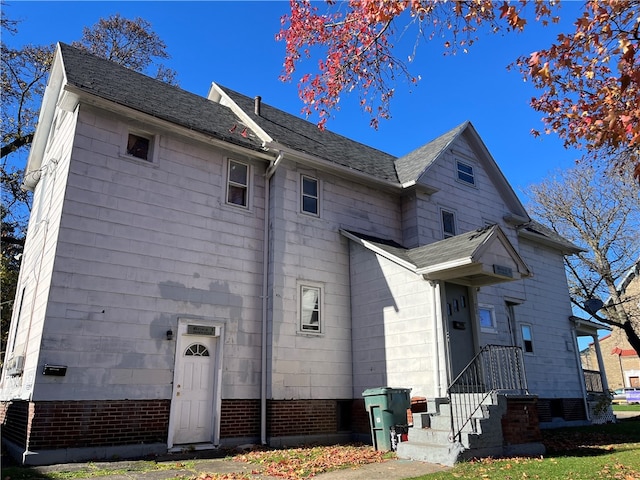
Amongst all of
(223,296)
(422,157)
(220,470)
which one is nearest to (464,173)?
(422,157)

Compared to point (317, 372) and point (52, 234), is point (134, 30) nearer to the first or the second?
point (52, 234)

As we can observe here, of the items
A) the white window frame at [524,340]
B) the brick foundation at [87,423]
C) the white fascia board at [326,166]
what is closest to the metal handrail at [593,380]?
the white window frame at [524,340]

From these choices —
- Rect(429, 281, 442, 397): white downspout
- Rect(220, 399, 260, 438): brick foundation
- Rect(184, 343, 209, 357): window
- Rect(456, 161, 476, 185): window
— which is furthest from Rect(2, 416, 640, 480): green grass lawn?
Rect(456, 161, 476, 185): window

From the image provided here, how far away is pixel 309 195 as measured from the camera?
43.5ft

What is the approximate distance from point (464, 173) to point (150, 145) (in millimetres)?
10300

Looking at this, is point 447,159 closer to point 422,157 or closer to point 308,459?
point 422,157

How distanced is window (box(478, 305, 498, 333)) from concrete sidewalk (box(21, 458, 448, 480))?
21.9ft

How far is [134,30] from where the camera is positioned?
2434cm

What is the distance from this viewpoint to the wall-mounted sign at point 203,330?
10.5 meters

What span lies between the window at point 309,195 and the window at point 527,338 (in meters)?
9.08

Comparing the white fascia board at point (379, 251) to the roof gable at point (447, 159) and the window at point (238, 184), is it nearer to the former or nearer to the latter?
the roof gable at point (447, 159)

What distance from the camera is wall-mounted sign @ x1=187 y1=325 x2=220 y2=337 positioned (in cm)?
1054

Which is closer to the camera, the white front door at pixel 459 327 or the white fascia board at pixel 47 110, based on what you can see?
the white front door at pixel 459 327

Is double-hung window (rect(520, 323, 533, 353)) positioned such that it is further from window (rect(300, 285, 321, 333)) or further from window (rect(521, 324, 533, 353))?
window (rect(300, 285, 321, 333))
